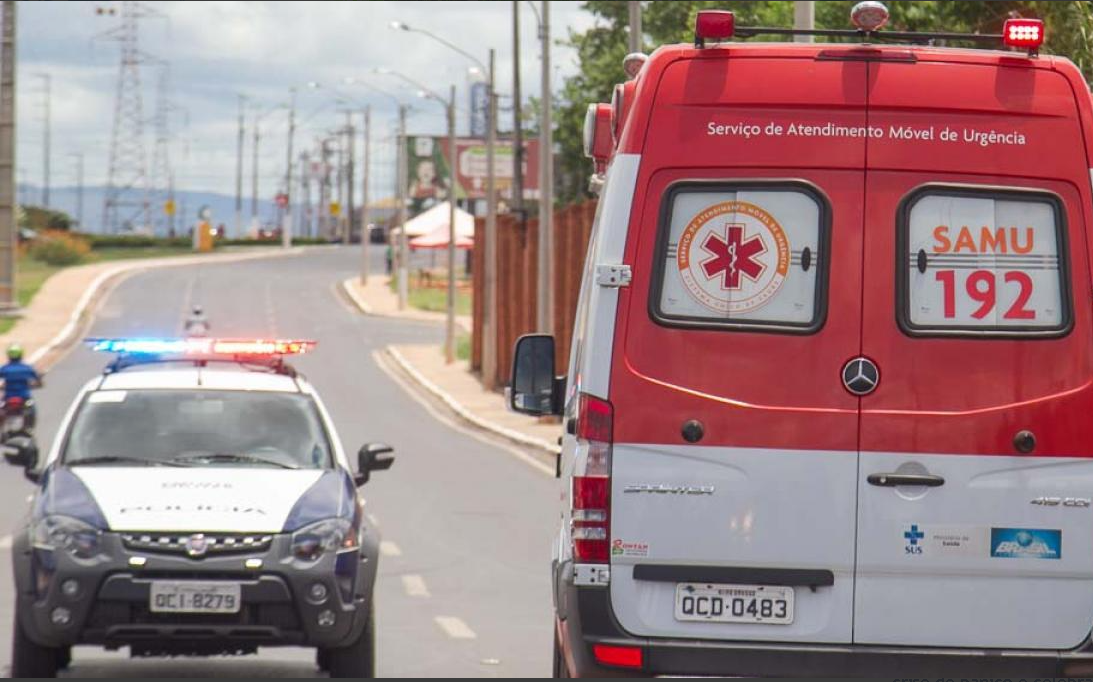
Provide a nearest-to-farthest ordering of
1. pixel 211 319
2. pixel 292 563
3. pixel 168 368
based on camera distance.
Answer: pixel 292 563 → pixel 168 368 → pixel 211 319

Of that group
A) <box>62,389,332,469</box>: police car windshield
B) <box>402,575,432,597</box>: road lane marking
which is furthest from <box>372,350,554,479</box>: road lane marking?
<box>62,389,332,469</box>: police car windshield

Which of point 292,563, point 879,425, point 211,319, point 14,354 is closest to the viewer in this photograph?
point 879,425

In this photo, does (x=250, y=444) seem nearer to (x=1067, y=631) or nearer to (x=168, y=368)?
(x=168, y=368)

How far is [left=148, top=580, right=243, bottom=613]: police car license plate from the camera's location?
10.9 m

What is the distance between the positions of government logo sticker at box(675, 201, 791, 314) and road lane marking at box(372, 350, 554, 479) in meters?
22.8

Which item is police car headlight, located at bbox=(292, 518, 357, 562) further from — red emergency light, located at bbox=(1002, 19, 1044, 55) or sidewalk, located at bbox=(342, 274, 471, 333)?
sidewalk, located at bbox=(342, 274, 471, 333)

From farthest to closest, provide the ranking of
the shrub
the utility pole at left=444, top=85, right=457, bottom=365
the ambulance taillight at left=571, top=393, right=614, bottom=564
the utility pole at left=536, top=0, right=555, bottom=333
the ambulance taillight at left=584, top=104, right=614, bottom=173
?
the shrub < the utility pole at left=444, top=85, right=457, bottom=365 < the utility pole at left=536, top=0, right=555, bottom=333 < the ambulance taillight at left=584, top=104, right=614, bottom=173 < the ambulance taillight at left=571, top=393, right=614, bottom=564

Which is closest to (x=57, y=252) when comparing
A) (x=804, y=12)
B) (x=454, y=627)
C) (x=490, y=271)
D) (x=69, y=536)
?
(x=490, y=271)

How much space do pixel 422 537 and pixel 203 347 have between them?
917cm

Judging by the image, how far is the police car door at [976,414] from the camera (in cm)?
781

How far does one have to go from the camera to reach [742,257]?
311 inches

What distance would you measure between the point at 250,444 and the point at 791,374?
516 centimetres

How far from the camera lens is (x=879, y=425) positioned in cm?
782

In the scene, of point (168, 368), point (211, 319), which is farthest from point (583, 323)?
point (211, 319)
